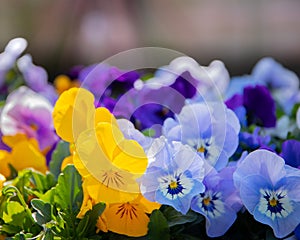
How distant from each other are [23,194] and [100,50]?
280 centimetres

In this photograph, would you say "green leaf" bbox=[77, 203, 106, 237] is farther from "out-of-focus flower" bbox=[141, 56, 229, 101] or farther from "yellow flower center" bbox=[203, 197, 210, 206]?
"out-of-focus flower" bbox=[141, 56, 229, 101]

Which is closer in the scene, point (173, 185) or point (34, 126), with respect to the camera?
point (173, 185)

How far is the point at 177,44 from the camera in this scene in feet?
13.4

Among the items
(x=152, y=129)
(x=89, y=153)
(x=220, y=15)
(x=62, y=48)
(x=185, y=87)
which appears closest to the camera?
(x=89, y=153)

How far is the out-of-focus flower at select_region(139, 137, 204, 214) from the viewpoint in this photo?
736 millimetres

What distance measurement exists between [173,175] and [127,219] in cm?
7

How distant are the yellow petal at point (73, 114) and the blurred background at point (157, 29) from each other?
8.53ft

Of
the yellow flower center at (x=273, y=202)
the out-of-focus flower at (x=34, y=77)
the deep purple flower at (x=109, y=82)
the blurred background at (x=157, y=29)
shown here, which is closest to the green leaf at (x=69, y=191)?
the yellow flower center at (x=273, y=202)

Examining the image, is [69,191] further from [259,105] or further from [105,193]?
[259,105]

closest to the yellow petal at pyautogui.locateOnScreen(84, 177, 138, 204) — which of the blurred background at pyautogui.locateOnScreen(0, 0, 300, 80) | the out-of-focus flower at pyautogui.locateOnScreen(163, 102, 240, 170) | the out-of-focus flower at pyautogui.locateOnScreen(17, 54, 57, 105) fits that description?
the out-of-focus flower at pyautogui.locateOnScreen(163, 102, 240, 170)

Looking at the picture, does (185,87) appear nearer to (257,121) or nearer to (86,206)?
(257,121)

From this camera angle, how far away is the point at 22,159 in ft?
3.05

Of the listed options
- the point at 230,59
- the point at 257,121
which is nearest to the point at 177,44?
the point at 230,59

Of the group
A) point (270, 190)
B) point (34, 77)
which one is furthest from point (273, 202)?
point (34, 77)
